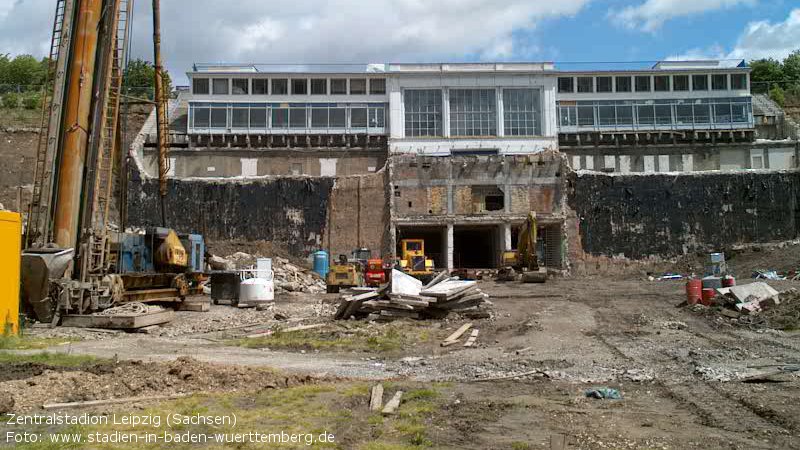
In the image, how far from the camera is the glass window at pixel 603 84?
58031 millimetres

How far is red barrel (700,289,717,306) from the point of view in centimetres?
1906

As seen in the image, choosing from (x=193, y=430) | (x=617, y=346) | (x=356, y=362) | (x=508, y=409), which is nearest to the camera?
(x=193, y=430)

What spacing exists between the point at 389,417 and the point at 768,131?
64.1 meters

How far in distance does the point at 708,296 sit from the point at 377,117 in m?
39.2

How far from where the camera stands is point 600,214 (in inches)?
1757

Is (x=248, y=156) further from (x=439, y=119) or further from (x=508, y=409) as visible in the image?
(x=508, y=409)

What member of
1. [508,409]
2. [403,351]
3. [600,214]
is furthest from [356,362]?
[600,214]

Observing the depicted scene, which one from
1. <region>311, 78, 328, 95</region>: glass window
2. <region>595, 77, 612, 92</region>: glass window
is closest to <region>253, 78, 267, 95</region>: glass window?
<region>311, 78, 328, 95</region>: glass window

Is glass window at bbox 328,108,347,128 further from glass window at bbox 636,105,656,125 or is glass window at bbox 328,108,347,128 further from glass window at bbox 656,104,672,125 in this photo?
glass window at bbox 656,104,672,125

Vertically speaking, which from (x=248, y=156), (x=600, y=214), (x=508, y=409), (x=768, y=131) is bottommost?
(x=508, y=409)

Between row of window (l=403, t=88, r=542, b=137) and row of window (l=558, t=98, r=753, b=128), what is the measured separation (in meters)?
3.66

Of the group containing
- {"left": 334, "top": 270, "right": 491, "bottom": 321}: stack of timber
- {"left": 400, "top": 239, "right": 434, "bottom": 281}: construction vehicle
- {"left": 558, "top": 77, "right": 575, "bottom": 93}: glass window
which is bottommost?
{"left": 334, "top": 270, "right": 491, "bottom": 321}: stack of timber

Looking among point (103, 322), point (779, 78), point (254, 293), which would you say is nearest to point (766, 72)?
point (779, 78)

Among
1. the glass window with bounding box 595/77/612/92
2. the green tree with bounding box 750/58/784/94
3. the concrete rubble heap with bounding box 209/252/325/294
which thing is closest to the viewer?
the concrete rubble heap with bounding box 209/252/325/294
